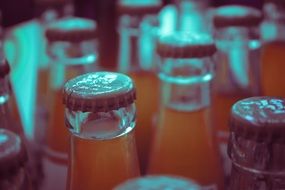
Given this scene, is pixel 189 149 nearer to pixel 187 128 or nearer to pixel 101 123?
pixel 187 128

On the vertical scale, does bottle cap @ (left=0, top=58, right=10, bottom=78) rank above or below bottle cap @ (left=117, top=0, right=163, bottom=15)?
below

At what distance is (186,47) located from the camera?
68 cm

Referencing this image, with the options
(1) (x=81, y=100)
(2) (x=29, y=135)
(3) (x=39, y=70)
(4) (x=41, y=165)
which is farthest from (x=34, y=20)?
(1) (x=81, y=100)

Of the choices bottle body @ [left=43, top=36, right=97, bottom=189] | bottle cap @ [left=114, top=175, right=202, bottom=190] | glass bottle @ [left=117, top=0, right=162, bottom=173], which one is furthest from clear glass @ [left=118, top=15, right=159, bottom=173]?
bottle cap @ [left=114, top=175, right=202, bottom=190]

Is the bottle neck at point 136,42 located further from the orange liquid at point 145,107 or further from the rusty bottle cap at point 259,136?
the rusty bottle cap at point 259,136

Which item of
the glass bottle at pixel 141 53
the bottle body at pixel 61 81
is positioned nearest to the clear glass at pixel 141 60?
the glass bottle at pixel 141 53

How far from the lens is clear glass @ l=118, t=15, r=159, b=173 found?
90 centimetres

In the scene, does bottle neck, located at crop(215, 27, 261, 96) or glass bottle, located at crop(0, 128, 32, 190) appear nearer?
glass bottle, located at crop(0, 128, 32, 190)

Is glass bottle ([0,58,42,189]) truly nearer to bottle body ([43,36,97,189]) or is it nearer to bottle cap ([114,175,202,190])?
bottle body ([43,36,97,189])

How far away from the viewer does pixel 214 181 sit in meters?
0.74

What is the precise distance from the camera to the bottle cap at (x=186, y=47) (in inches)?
26.9

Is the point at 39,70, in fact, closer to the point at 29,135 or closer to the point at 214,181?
the point at 29,135

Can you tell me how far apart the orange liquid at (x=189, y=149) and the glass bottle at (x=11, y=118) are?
0.62 feet

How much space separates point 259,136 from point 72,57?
42cm
